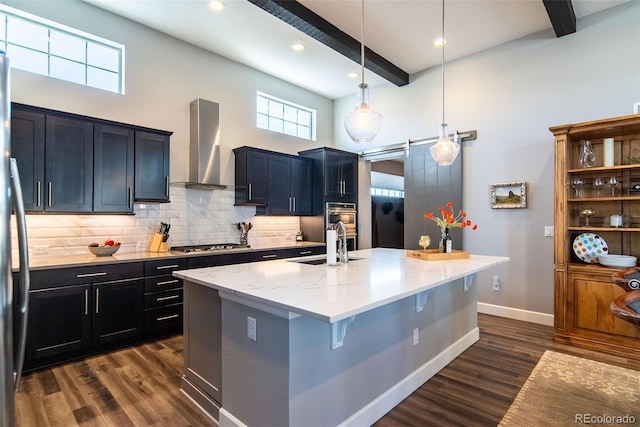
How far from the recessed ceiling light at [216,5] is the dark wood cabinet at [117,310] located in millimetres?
2916

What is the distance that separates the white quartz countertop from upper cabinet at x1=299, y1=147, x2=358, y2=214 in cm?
249

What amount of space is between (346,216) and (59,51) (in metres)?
4.20

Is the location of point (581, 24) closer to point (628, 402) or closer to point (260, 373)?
point (628, 402)

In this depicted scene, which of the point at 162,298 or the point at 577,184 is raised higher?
the point at 577,184

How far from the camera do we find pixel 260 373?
69.8 inches

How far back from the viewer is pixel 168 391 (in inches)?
97.0

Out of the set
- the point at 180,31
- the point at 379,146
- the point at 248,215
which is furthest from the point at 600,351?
the point at 180,31

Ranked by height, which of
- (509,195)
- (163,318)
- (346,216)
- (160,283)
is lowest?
(163,318)

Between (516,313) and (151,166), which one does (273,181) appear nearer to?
(151,166)

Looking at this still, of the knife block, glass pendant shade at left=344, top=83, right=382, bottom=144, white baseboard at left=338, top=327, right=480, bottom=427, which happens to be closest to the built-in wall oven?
the knife block

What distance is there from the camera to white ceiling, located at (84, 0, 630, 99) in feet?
11.7

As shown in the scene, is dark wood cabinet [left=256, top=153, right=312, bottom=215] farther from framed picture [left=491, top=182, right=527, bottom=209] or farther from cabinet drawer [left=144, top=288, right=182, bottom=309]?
framed picture [left=491, top=182, right=527, bottom=209]

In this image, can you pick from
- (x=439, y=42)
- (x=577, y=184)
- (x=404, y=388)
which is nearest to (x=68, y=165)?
(x=404, y=388)

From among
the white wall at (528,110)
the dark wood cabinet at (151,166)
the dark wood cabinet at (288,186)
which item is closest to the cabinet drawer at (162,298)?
the dark wood cabinet at (151,166)
